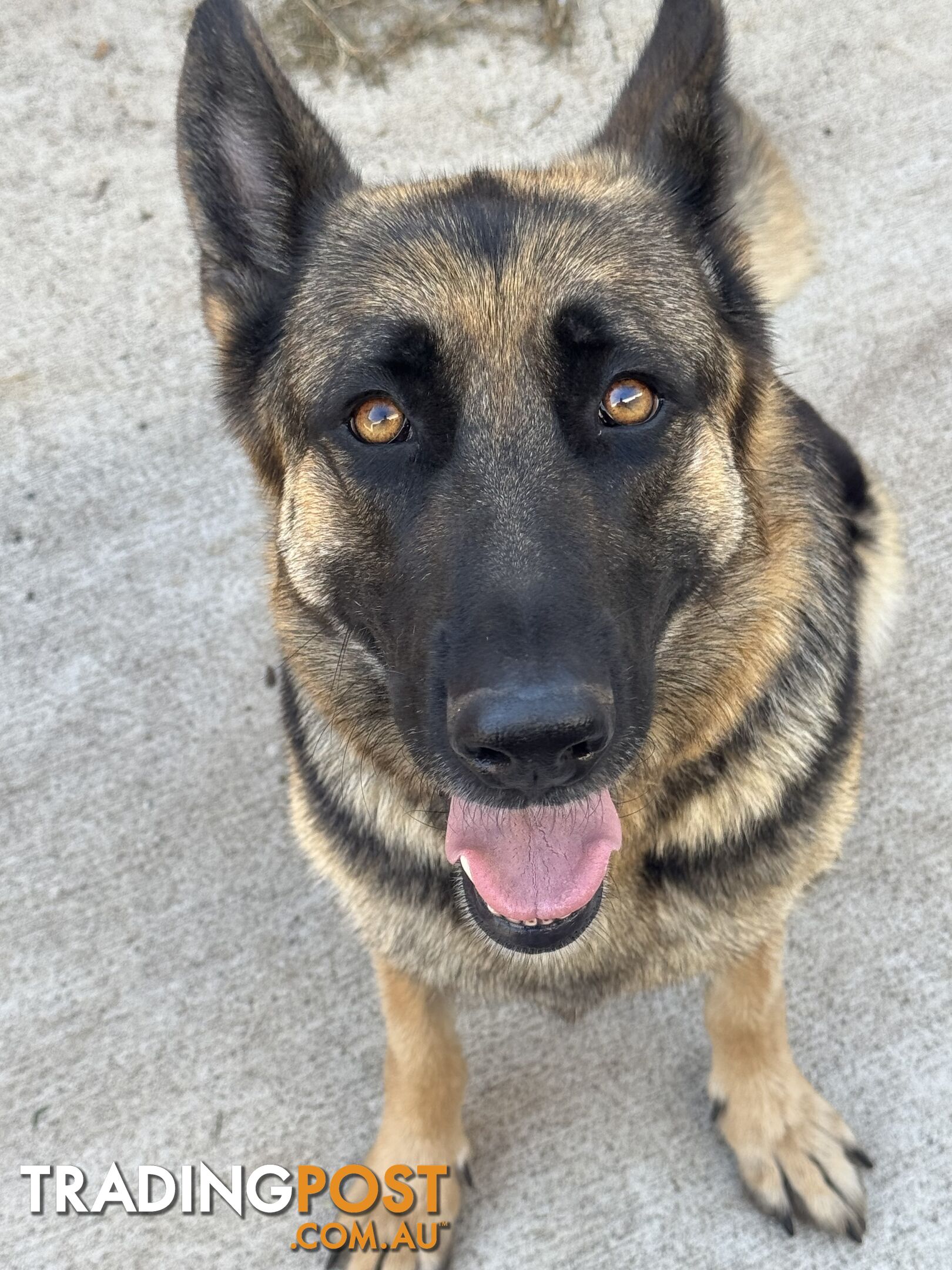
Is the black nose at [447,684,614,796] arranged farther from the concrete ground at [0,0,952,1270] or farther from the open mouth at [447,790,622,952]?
the concrete ground at [0,0,952,1270]

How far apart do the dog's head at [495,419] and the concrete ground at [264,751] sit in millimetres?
1142

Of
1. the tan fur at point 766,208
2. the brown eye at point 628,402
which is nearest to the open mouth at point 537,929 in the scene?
the brown eye at point 628,402

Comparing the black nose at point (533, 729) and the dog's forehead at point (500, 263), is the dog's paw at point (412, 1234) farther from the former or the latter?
the dog's forehead at point (500, 263)

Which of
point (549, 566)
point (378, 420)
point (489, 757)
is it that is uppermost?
point (378, 420)

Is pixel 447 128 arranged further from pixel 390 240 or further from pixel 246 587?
pixel 390 240

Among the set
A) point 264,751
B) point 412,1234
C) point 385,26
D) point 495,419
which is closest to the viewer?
point 495,419

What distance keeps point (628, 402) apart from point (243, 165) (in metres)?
0.99

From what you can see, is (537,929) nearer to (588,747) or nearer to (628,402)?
(588,747)

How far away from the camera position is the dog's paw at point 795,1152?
99.3 inches

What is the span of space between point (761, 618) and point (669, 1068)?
1358mm

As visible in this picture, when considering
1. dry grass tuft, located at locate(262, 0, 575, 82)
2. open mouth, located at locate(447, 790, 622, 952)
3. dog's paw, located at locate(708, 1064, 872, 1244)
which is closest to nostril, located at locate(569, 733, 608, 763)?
open mouth, located at locate(447, 790, 622, 952)

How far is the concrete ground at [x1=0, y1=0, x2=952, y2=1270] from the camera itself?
106 inches

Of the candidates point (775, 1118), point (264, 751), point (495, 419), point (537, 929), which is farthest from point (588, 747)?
point (264, 751)

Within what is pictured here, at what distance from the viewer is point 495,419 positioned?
188cm
